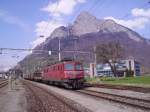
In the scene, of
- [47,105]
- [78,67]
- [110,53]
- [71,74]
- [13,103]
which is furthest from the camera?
[110,53]

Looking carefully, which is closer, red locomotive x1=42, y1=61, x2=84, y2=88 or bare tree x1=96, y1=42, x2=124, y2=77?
red locomotive x1=42, y1=61, x2=84, y2=88

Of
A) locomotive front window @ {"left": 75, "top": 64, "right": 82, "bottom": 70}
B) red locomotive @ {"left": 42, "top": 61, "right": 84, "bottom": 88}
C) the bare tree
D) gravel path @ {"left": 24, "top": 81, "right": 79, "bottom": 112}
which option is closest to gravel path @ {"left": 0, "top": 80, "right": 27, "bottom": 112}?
gravel path @ {"left": 24, "top": 81, "right": 79, "bottom": 112}

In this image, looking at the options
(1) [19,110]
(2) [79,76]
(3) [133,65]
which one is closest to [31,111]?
(1) [19,110]

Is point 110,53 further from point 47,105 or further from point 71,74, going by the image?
point 47,105

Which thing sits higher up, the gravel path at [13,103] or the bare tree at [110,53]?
the bare tree at [110,53]

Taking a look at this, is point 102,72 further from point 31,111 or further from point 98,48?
point 31,111

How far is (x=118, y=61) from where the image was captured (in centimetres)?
8056

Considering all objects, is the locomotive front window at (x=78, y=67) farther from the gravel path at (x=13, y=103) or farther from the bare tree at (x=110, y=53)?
the bare tree at (x=110, y=53)

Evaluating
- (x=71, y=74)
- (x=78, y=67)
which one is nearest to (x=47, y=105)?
(x=71, y=74)

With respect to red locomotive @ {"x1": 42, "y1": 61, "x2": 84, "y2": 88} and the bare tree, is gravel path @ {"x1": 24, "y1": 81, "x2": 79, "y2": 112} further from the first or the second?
the bare tree

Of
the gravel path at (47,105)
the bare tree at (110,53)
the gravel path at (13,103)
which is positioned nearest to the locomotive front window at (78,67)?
the gravel path at (13,103)

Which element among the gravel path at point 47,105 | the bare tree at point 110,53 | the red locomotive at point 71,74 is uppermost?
the bare tree at point 110,53

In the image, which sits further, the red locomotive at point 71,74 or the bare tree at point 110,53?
the bare tree at point 110,53

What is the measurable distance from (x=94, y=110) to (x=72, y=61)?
21081 millimetres
